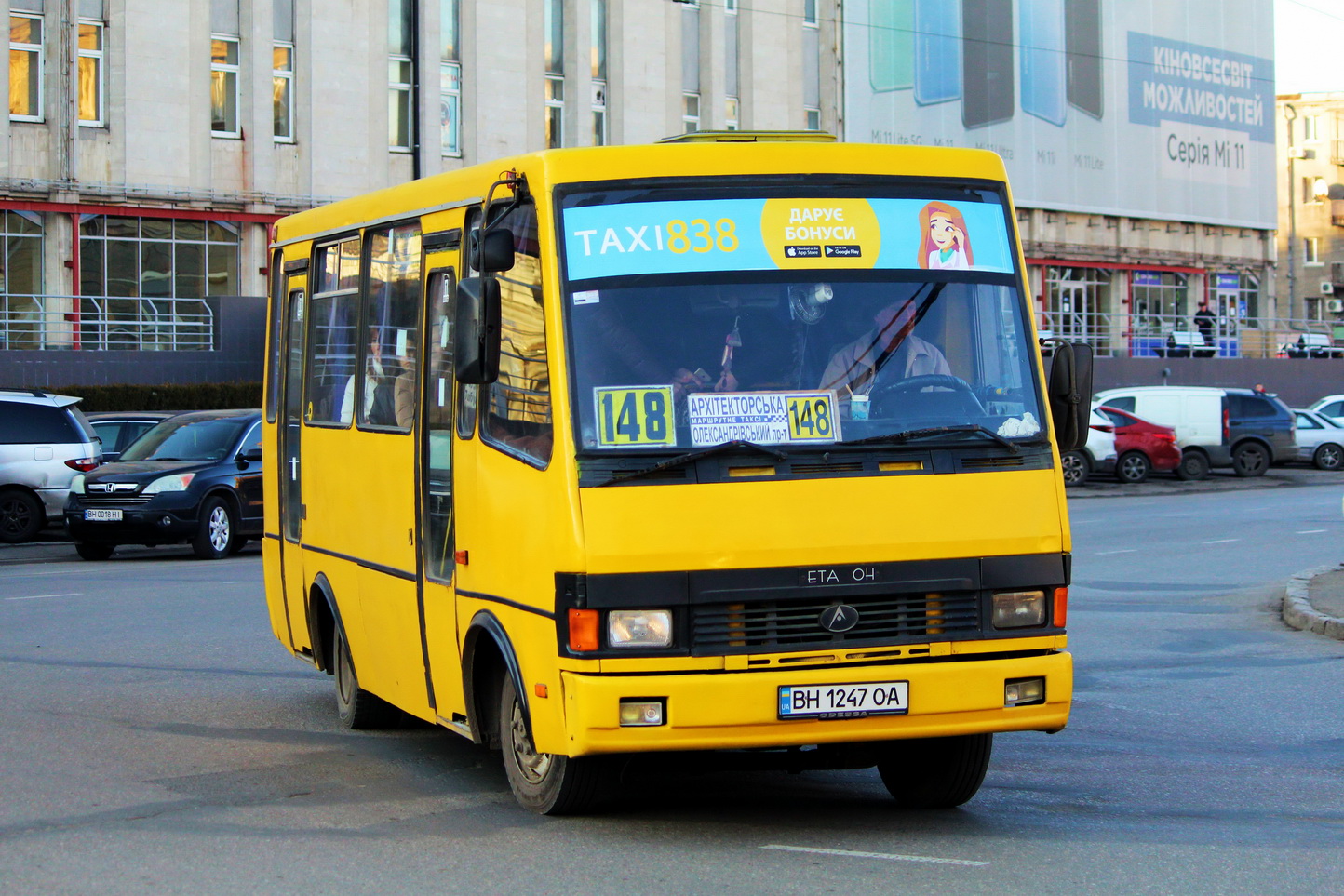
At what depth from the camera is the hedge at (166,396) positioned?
112 ft

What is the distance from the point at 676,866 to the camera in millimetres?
6234

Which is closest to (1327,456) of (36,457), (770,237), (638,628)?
(36,457)

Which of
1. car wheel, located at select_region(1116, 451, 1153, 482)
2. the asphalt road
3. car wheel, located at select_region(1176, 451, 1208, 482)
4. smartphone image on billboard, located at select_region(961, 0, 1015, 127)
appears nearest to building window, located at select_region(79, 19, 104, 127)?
car wheel, located at select_region(1116, 451, 1153, 482)

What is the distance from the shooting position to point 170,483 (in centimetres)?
2033

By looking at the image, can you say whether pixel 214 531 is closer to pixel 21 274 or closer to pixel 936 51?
pixel 21 274

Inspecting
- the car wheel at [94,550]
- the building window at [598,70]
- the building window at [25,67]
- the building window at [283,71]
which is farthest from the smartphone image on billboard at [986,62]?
the car wheel at [94,550]

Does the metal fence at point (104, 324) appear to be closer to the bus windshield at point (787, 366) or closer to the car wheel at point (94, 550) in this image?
the car wheel at point (94, 550)

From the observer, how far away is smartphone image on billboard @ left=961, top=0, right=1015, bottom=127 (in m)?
58.0

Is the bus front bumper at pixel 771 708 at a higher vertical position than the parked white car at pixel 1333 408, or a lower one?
lower

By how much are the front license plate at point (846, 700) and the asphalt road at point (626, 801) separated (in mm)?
503

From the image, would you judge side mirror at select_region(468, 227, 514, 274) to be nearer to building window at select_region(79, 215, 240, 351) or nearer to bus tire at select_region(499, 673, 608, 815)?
bus tire at select_region(499, 673, 608, 815)

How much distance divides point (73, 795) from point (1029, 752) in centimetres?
437

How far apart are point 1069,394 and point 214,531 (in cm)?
1512

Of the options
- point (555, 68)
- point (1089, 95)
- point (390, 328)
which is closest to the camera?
point (390, 328)
